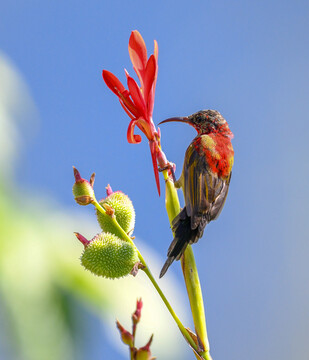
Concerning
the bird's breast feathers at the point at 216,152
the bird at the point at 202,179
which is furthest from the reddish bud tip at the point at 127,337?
the bird's breast feathers at the point at 216,152

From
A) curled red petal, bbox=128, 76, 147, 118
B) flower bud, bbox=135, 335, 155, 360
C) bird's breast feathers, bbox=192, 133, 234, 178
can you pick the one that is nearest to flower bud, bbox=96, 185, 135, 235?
curled red petal, bbox=128, 76, 147, 118

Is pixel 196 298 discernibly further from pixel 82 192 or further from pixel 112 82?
pixel 112 82

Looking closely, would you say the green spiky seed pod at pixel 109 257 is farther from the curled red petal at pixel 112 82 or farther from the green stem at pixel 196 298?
the curled red petal at pixel 112 82

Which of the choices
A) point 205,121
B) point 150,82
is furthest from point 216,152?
point 150,82

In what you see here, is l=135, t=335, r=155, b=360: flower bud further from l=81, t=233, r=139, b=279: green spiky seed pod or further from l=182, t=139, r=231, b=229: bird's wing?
l=182, t=139, r=231, b=229: bird's wing

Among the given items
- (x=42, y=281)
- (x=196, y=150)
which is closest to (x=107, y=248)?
(x=196, y=150)
